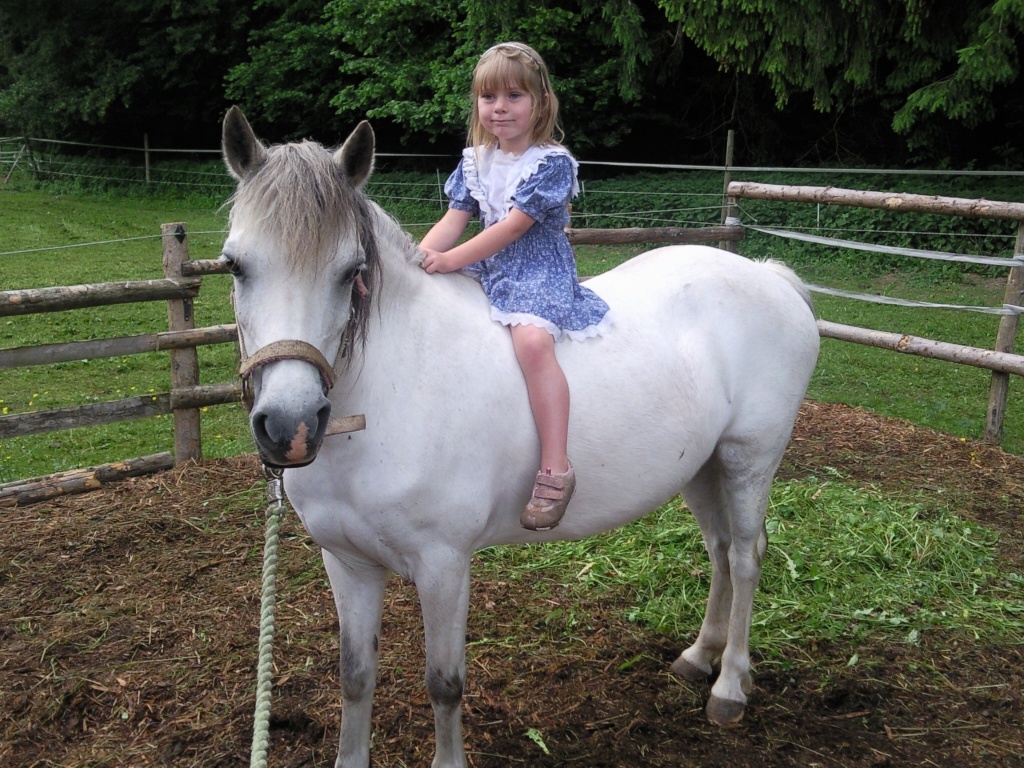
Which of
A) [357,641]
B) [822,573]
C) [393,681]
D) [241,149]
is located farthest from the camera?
[822,573]

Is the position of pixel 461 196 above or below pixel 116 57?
below

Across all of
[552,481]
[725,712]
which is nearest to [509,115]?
[552,481]

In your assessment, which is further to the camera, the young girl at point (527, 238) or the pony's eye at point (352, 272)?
the young girl at point (527, 238)

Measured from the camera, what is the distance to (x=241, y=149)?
1.94 metres

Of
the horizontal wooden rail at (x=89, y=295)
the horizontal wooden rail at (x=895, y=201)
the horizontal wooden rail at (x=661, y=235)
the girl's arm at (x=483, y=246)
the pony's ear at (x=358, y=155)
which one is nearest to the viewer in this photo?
the pony's ear at (x=358, y=155)

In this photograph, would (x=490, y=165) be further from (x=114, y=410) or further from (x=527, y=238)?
(x=114, y=410)

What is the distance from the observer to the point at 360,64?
17.0 metres

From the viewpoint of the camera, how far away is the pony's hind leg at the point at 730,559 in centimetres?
300

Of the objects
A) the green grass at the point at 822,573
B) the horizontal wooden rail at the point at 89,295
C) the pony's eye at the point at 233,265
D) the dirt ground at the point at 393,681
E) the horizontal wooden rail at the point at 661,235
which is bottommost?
the dirt ground at the point at 393,681

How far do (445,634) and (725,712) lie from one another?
1.24 m

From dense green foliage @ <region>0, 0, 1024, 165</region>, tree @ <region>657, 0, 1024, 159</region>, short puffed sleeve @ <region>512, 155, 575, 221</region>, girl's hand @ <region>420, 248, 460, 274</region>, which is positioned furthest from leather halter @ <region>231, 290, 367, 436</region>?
tree @ <region>657, 0, 1024, 159</region>

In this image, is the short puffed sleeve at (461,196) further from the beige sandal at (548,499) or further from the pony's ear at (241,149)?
the beige sandal at (548,499)

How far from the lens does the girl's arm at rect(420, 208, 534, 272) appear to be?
2.34 m

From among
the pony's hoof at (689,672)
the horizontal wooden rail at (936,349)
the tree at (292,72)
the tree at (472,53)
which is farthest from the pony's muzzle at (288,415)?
the tree at (292,72)
